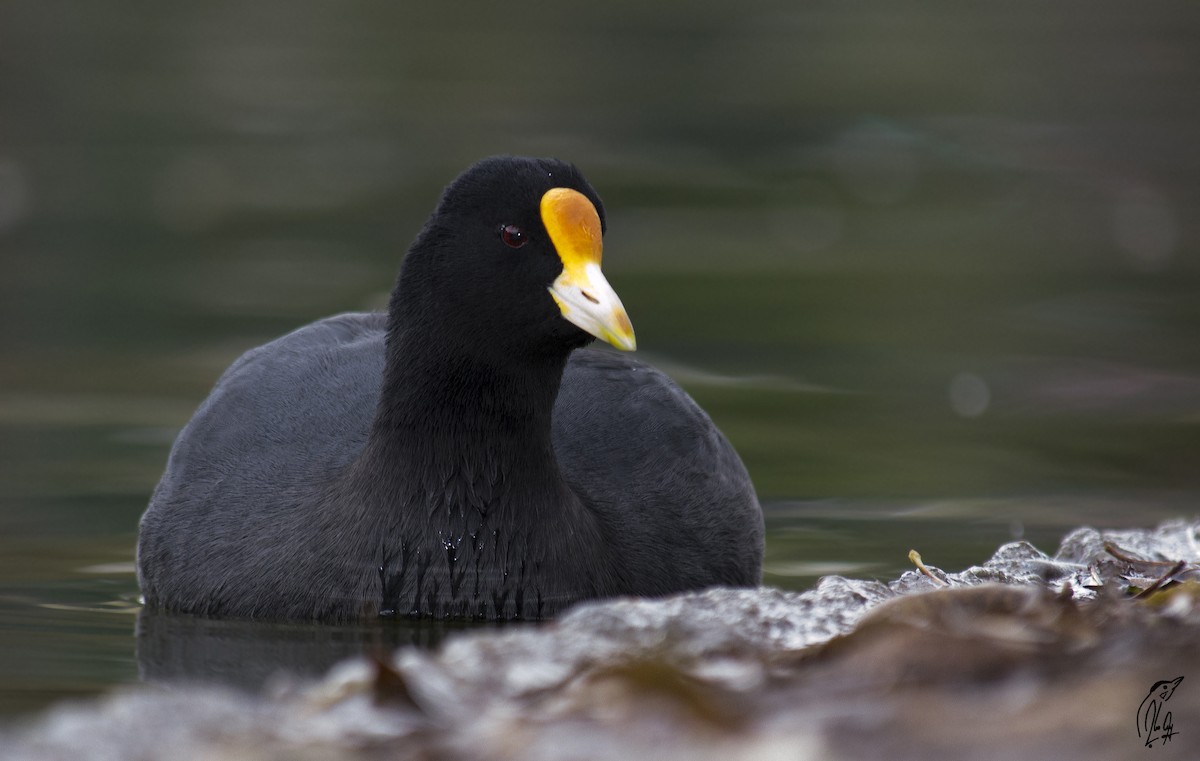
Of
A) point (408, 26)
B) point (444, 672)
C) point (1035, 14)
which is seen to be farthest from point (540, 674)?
point (1035, 14)

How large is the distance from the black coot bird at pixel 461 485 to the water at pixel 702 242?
0.57 feet

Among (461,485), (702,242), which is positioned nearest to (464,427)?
(461,485)

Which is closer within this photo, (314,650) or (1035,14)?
(314,650)

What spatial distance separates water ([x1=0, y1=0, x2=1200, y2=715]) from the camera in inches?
258

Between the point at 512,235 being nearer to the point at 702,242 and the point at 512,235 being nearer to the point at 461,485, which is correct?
the point at 461,485

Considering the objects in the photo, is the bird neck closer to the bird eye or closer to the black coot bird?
the black coot bird

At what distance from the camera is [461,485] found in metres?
5.25

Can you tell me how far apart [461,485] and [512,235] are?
649 mm

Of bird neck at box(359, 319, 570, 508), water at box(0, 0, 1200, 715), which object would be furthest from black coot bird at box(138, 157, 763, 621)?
water at box(0, 0, 1200, 715)

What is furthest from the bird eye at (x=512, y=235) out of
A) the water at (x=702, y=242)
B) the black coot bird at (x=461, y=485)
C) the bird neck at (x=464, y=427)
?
the water at (x=702, y=242)

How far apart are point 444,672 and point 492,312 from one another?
1.41m

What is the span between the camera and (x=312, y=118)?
47.2ft

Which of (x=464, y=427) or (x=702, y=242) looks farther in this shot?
(x=702, y=242)

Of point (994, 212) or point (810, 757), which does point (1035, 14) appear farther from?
point (810, 757)
